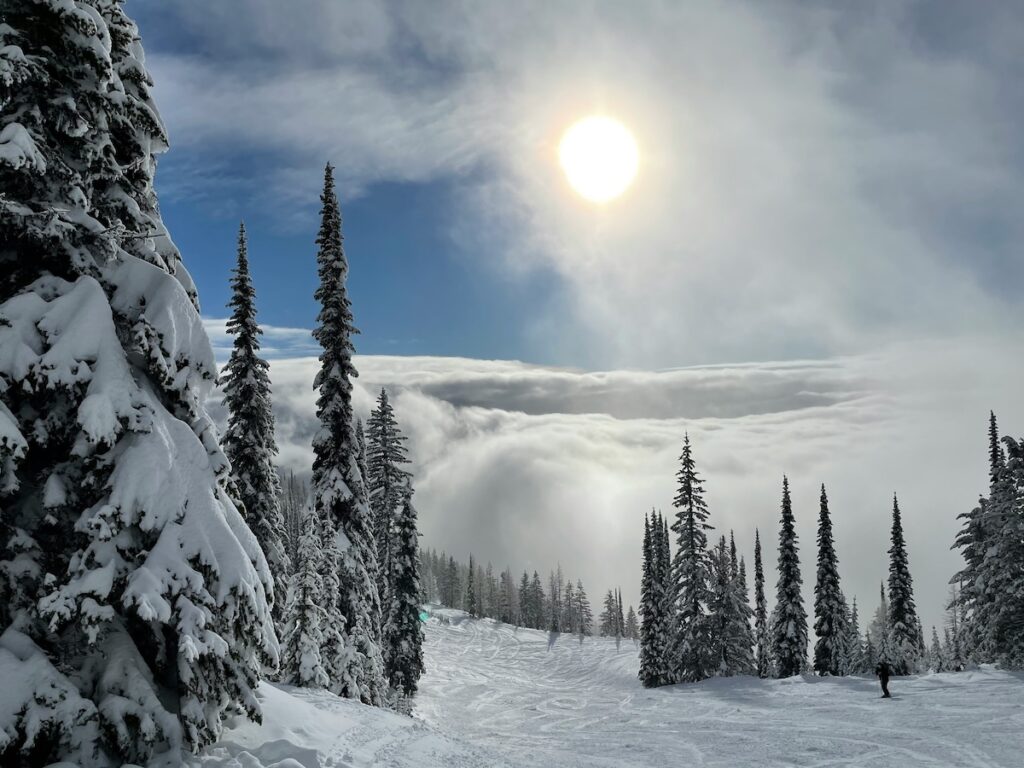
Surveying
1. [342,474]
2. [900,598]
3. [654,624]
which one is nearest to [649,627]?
[654,624]

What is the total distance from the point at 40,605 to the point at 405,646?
127 feet

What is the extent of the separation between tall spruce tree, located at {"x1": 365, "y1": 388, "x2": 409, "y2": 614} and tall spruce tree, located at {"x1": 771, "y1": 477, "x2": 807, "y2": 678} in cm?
3435

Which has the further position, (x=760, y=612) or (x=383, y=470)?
(x=760, y=612)

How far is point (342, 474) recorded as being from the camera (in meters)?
26.9

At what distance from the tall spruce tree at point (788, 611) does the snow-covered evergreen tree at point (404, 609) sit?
1234 inches

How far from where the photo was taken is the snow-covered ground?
12.4 metres

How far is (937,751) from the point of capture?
1884cm

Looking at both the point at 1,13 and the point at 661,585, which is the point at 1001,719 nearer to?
the point at 1,13

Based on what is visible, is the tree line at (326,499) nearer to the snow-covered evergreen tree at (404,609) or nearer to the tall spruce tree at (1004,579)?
the snow-covered evergreen tree at (404,609)

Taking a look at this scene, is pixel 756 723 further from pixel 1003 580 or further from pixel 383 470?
pixel 383 470

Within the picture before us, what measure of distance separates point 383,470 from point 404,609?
32.3 feet

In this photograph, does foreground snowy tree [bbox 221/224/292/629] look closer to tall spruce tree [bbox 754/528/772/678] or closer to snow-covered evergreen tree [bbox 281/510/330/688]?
snow-covered evergreen tree [bbox 281/510/330/688]

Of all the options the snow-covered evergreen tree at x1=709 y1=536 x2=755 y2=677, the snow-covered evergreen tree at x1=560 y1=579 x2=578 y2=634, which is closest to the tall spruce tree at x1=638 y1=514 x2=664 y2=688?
the snow-covered evergreen tree at x1=709 y1=536 x2=755 y2=677

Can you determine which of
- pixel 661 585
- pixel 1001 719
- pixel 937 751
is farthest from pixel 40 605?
pixel 661 585
